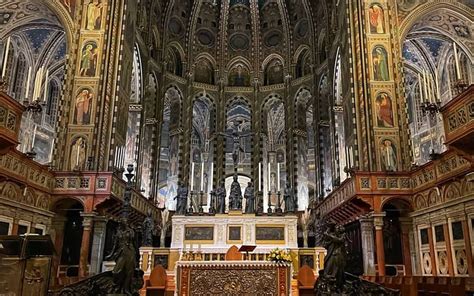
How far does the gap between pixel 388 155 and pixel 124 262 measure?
12317mm

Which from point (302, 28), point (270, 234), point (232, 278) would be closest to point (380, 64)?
point (270, 234)

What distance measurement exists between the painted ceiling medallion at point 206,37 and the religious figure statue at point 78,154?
17.2m

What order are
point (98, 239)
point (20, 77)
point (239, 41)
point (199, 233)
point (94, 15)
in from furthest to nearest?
point (239, 41) < point (20, 77) < point (94, 15) < point (98, 239) < point (199, 233)

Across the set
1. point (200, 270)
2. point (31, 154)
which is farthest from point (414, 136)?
point (31, 154)

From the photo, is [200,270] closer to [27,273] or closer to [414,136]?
[27,273]

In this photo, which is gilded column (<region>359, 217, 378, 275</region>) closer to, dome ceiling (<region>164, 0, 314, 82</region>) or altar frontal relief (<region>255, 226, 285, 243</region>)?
altar frontal relief (<region>255, 226, 285, 243</region>)

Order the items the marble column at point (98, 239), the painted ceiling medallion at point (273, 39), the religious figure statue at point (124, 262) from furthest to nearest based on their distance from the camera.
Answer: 1. the painted ceiling medallion at point (273, 39)
2. the marble column at point (98, 239)
3. the religious figure statue at point (124, 262)

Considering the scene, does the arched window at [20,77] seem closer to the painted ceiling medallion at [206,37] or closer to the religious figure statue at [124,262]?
the painted ceiling medallion at [206,37]

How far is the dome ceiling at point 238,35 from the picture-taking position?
3136 cm

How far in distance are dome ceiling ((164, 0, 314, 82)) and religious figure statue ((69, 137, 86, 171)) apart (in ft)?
47.6

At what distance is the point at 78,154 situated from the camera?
691 inches

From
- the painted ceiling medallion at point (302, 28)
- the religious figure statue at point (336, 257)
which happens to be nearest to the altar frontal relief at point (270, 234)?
the religious figure statue at point (336, 257)

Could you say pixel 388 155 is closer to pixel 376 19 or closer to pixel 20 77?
pixel 376 19

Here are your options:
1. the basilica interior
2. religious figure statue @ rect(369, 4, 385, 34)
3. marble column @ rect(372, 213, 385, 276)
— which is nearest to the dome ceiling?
the basilica interior
